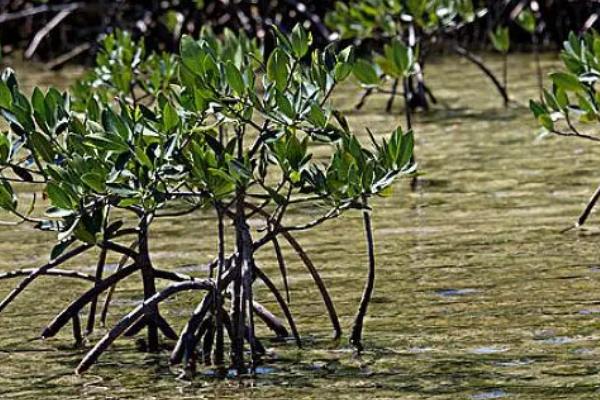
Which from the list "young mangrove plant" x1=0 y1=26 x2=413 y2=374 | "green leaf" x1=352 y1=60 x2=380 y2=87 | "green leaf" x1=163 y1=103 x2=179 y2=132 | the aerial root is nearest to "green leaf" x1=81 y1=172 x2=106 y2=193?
"young mangrove plant" x1=0 y1=26 x2=413 y2=374

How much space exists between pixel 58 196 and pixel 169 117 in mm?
270

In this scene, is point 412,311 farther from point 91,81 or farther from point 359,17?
point 359,17

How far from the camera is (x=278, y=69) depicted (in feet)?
11.3

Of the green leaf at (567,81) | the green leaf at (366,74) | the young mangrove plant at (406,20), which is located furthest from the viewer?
the young mangrove plant at (406,20)

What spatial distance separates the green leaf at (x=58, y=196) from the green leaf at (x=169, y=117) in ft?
0.79

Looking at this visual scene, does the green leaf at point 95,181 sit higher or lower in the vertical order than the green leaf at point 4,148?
lower

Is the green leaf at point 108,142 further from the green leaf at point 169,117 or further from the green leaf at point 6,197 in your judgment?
the green leaf at point 6,197

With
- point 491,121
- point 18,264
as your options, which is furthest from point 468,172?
point 18,264

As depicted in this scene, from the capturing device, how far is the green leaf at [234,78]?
3.44 meters

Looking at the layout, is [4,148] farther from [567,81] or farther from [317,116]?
[567,81]

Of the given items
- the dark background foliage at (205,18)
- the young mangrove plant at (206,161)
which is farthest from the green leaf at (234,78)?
the dark background foliage at (205,18)

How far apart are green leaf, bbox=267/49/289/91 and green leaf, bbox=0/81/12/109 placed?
585mm

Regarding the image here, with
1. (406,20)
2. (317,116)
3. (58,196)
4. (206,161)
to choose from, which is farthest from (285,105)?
(406,20)

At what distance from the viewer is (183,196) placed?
138 inches
